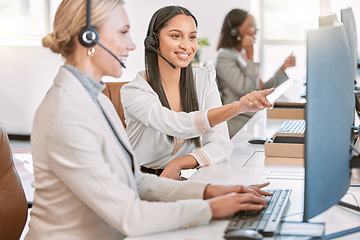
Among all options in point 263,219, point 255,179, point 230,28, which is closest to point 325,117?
point 263,219

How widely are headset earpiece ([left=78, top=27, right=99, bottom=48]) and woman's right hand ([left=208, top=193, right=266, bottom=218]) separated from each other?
0.46 meters

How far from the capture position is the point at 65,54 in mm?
1316

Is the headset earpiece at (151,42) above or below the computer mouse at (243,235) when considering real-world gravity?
above

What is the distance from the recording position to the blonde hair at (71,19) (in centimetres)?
126

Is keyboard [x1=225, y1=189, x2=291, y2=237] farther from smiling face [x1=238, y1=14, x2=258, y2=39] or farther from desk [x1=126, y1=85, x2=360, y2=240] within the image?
smiling face [x1=238, y1=14, x2=258, y2=39]

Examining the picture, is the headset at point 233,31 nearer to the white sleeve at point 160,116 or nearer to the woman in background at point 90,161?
the white sleeve at point 160,116

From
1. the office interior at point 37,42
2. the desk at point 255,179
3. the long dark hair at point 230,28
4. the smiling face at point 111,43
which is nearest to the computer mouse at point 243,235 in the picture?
the desk at point 255,179

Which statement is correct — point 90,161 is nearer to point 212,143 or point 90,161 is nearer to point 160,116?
point 160,116

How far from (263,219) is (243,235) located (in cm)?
14

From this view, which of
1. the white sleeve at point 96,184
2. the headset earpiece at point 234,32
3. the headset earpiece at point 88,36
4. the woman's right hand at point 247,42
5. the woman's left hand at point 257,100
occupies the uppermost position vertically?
the headset earpiece at point 234,32

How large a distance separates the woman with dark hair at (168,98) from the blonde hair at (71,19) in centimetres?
71

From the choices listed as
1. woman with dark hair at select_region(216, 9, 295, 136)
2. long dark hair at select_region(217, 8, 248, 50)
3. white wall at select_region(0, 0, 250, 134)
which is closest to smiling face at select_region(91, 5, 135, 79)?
woman with dark hair at select_region(216, 9, 295, 136)

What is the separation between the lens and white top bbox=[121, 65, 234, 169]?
192 centimetres

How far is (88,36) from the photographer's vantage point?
1234 mm
